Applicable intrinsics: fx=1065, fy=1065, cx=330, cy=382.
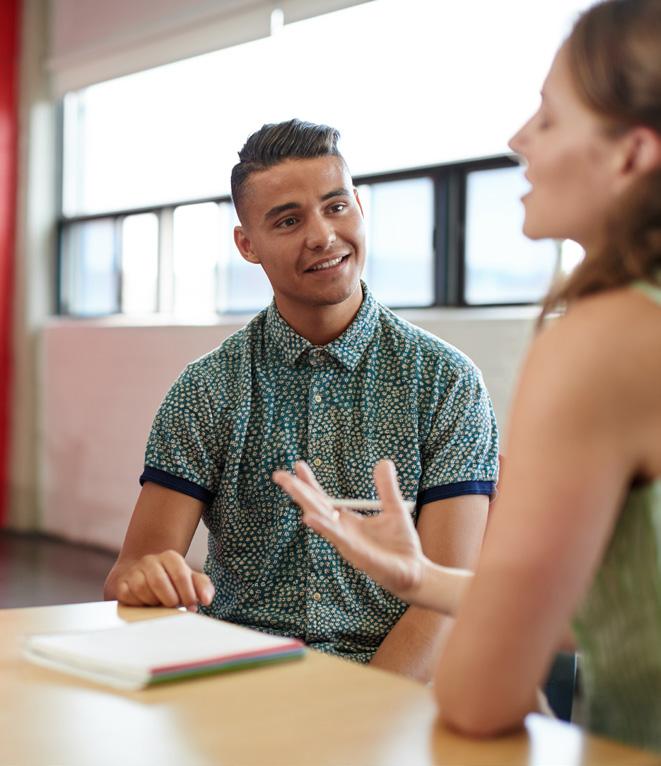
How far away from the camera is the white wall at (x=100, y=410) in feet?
17.2

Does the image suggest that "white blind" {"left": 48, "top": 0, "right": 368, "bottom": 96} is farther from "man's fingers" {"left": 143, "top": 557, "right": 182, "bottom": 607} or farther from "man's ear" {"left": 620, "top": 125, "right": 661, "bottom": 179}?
"man's ear" {"left": 620, "top": 125, "right": 661, "bottom": 179}

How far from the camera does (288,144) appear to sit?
213 cm

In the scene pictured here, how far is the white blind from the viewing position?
4777 mm

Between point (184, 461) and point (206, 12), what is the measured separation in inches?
139

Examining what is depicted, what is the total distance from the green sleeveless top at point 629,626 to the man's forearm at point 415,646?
797mm

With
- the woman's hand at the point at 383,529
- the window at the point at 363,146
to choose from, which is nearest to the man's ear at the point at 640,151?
the woman's hand at the point at 383,529

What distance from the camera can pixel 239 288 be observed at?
16.7ft

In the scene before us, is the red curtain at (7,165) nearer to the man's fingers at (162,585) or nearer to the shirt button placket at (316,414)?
the shirt button placket at (316,414)

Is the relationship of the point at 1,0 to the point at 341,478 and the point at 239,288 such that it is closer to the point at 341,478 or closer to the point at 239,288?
the point at 239,288

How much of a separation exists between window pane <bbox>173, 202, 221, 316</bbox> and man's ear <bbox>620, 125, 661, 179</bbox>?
14.1ft

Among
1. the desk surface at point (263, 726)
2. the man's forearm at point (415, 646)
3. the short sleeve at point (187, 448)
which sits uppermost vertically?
the short sleeve at point (187, 448)

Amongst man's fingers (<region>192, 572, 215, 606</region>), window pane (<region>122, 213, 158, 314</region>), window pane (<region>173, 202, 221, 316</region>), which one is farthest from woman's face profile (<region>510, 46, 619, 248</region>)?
window pane (<region>122, 213, 158, 314</region>)

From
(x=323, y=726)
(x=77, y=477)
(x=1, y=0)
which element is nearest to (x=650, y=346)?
(x=323, y=726)

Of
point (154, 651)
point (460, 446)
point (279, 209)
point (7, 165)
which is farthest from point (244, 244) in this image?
point (7, 165)
